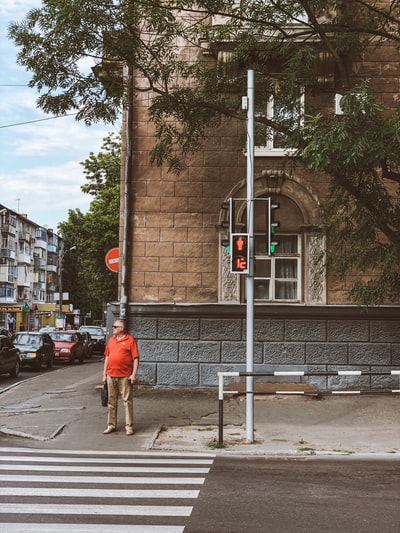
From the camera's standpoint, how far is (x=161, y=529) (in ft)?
19.0

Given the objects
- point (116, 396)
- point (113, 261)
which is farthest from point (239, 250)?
point (113, 261)

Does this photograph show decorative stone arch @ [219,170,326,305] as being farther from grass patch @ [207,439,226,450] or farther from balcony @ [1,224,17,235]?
balcony @ [1,224,17,235]

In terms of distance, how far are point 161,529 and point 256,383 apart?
10.4 m

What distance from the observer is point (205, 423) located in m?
12.5

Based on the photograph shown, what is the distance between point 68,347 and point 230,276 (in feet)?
59.3

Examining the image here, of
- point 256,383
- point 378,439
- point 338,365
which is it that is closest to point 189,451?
point 378,439

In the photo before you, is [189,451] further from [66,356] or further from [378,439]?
[66,356]

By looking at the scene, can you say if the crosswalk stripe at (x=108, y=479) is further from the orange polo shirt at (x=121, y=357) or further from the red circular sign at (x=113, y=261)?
the red circular sign at (x=113, y=261)

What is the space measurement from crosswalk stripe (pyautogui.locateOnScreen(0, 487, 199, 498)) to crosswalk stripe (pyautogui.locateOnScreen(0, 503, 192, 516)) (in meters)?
0.42

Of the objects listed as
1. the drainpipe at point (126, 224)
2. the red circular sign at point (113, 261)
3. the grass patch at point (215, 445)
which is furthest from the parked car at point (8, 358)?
the grass patch at point (215, 445)

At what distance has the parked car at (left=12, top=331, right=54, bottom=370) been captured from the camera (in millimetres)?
27906

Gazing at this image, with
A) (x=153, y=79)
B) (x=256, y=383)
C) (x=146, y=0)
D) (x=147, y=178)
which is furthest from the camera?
Result: (x=147, y=178)

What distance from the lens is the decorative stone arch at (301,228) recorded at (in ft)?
55.0

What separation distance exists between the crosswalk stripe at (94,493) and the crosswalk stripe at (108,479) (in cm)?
42
